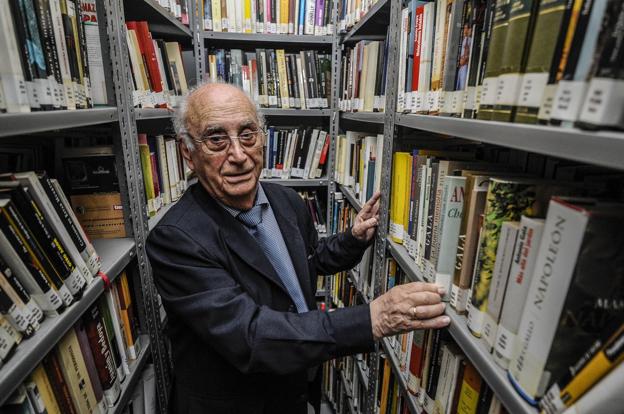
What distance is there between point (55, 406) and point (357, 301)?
144 cm

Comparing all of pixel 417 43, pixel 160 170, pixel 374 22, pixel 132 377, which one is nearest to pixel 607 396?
pixel 417 43

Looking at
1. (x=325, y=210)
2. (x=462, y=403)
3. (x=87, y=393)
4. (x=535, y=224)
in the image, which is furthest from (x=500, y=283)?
(x=325, y=210)

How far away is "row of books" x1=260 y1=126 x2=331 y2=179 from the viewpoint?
7.93 ft

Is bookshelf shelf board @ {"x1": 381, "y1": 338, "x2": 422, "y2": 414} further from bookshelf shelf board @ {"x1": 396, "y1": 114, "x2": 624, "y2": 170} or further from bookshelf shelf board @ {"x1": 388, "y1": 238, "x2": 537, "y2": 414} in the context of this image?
bookshelf shelf board @ {"x1": 396, "y1": 114, "x2": 624, "y2": 170}

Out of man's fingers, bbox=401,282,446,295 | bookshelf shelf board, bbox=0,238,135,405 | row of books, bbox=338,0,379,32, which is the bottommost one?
bookshelf shelf board, bbox=0,238,135,405

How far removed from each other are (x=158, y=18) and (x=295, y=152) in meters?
1.09

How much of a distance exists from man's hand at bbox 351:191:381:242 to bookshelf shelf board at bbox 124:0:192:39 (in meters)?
1.18

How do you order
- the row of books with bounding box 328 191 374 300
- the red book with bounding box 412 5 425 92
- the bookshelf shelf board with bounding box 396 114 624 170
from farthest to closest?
1. the row of books with bounding box 328 191 374 300
2. the red book with bounding box 412 5 425 92
3. the bookshelf shelf board with bounding box 396 114 624 170

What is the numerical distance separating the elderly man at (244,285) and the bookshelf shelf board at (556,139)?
A: 0.37 meters

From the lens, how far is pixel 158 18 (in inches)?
68.4

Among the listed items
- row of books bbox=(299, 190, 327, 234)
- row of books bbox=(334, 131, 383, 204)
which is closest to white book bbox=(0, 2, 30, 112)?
row of books bbox=(334, 131, 383, 204)

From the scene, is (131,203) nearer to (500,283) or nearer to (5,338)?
(5,338)

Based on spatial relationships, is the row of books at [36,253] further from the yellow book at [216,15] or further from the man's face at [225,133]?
the yellow book at [216,15]

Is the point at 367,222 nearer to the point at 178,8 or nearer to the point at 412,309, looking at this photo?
the point at 412,309
